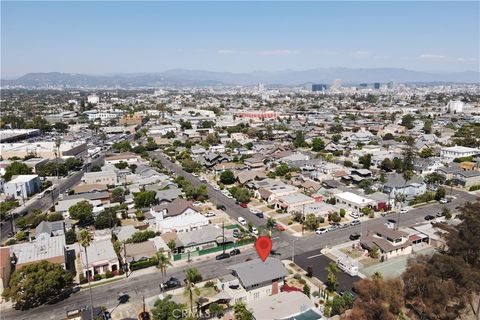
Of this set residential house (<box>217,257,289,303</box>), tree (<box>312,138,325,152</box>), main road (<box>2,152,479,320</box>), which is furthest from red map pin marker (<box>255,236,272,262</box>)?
tree (<box>312,138,325,152</box>)

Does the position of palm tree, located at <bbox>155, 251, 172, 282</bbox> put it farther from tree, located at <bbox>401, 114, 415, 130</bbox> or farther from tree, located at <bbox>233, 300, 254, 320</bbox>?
tree, located at <bbox>401, 114, 415, 130</bbox>

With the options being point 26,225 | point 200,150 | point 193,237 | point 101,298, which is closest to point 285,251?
point 193,237

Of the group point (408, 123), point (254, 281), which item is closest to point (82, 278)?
point (254, 281)

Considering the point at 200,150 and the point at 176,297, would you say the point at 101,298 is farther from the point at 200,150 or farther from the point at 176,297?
the point at 200,150

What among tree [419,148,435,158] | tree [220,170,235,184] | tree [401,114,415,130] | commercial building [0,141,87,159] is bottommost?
tree [220,170,235,184]

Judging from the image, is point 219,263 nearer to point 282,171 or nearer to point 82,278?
point 82,278

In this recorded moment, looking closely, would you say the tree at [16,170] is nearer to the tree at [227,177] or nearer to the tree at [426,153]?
the tree at [227,177]

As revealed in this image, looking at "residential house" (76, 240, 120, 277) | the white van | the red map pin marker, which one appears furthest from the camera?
the white van
